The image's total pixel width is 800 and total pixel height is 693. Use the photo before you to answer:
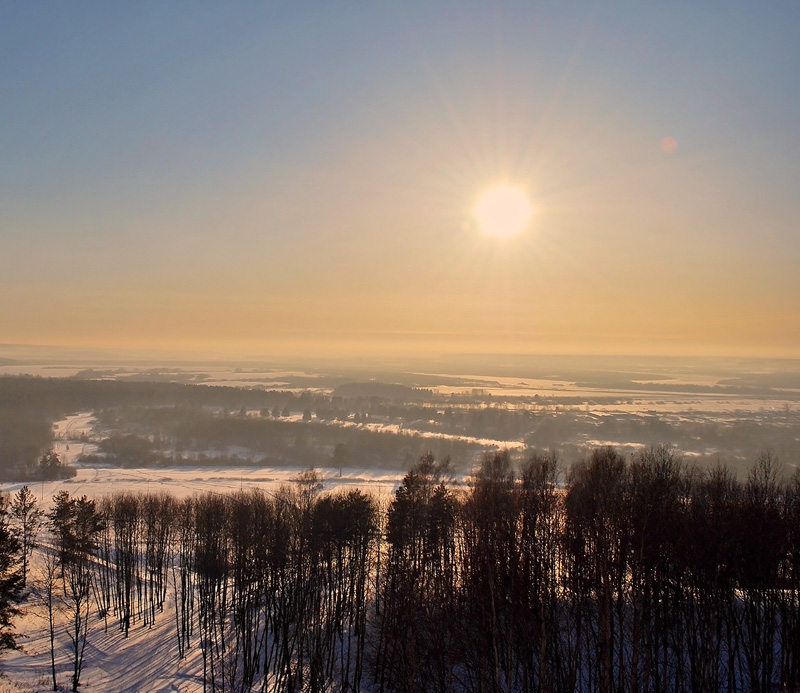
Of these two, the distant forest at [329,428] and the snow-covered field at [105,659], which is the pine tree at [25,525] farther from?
the distant forest at [329,428]

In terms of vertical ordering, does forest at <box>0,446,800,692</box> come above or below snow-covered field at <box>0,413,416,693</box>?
above

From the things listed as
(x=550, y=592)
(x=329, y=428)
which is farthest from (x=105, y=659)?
(x=329, y=428)

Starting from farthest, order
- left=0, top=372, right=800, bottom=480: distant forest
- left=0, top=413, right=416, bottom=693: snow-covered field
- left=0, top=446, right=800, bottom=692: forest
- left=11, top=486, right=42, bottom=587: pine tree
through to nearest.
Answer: left=0, top=372, right=800, bottom=480: distant forest → left=0, top=413, right=416, bottom=693: snow-covered field → left=11, top=486, right=42, bottom=587: pine tree → left=0, top=446, right=800, bottom=692: forest

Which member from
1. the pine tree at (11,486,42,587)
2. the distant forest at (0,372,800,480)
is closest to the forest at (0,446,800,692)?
the pine tree at (11,486,42,587)

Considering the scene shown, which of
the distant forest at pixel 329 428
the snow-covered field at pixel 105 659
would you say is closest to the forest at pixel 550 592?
the snow-covered field at pixel 105 659

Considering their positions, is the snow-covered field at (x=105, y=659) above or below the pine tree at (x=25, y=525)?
below

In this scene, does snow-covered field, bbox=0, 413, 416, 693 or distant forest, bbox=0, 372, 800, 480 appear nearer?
snow-covered field, bbox=0, 413, 416, 693

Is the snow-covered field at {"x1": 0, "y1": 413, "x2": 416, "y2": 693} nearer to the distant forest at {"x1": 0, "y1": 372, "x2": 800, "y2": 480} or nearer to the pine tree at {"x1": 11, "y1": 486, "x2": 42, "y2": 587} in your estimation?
the pine tree at {"x1": 11, "y1": 486, "x2": 42, "y2": 587}

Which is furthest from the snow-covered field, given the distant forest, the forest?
the distant forest

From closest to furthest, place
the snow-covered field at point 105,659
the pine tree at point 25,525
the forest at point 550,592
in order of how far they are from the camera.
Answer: the forest at point 550,592, the pine tree at point 25,525, the snow-covered field at point 105,659

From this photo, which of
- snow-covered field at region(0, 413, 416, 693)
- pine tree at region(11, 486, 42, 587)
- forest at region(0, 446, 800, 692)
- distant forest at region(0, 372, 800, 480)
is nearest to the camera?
forest at region(0, 446, 800, 692)
